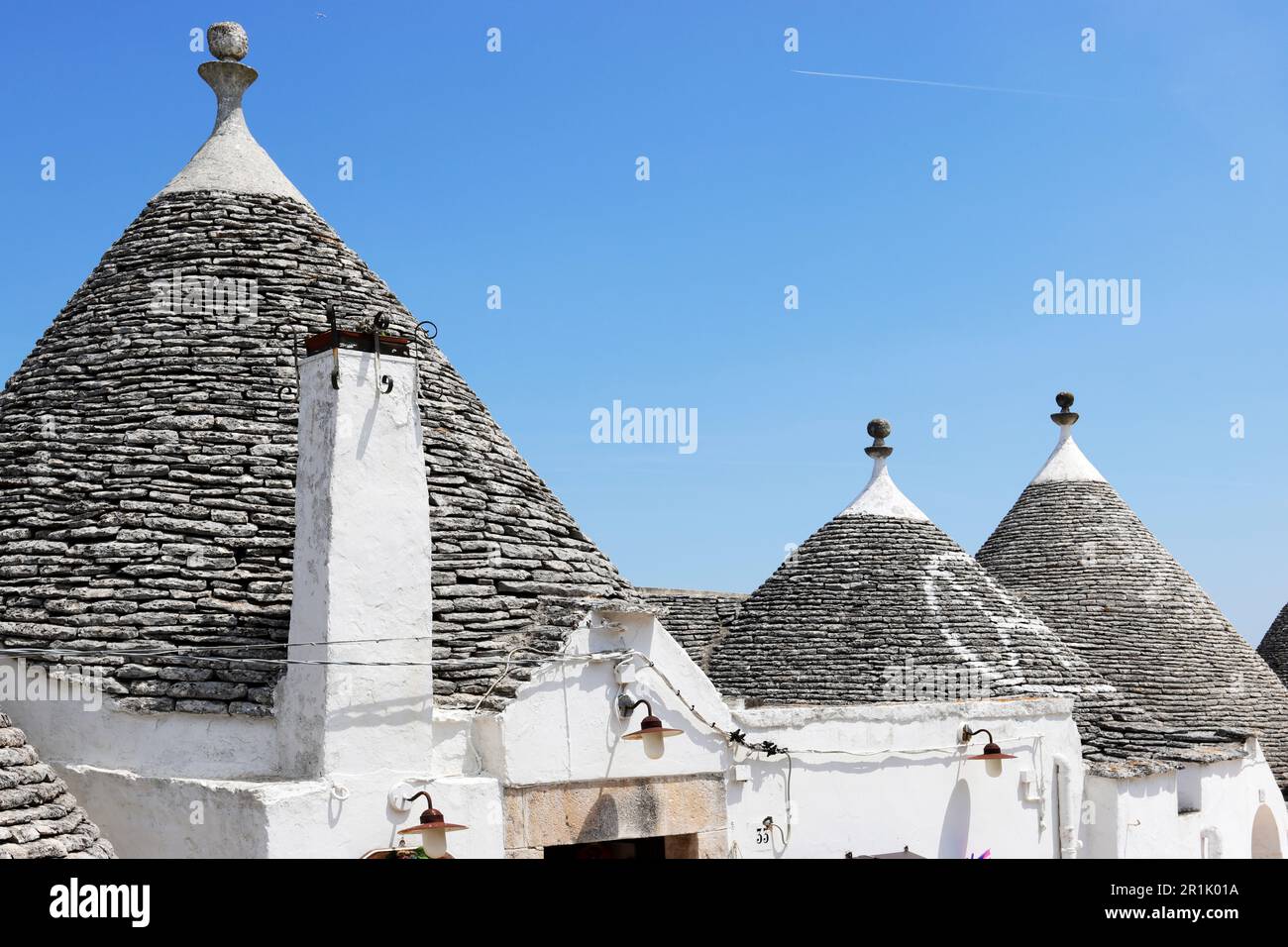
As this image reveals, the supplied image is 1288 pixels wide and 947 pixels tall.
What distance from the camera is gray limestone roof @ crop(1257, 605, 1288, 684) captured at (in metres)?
25.2

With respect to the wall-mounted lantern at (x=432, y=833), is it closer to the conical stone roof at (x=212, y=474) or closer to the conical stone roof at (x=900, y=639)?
the conical stone roof at (x=212, y=474)

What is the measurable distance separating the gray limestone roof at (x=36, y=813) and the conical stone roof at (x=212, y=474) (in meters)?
0.76

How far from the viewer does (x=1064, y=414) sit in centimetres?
2289

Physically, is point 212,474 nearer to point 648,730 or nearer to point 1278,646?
point 648,730

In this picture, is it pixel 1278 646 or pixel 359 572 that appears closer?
pixel 359 572

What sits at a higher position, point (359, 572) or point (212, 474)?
point (212, 474)

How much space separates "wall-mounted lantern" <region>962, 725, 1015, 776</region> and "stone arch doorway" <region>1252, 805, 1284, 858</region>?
6.94m

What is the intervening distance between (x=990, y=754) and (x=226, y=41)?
9.20 metres

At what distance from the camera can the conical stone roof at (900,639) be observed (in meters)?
16.0
